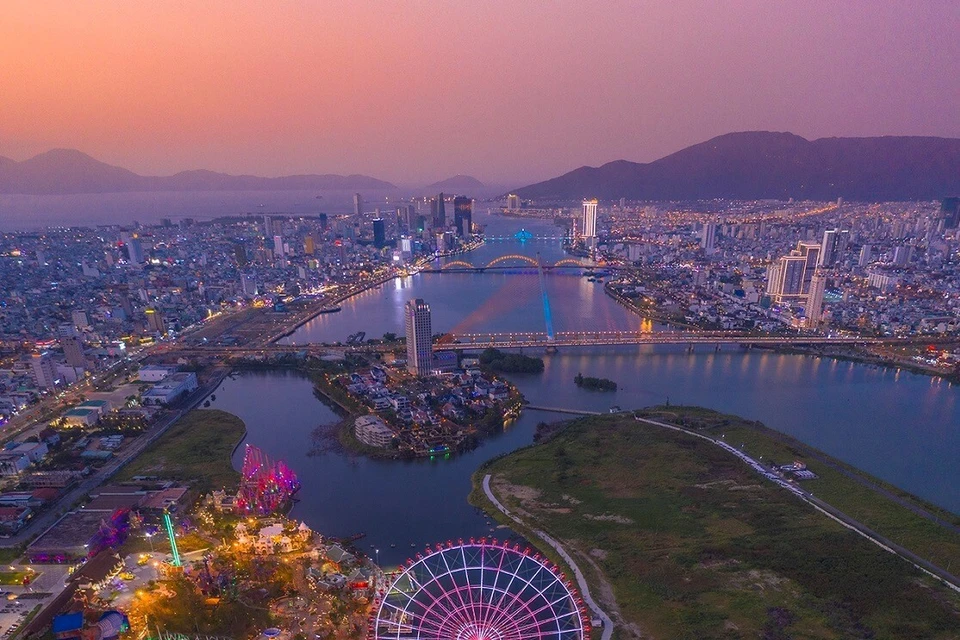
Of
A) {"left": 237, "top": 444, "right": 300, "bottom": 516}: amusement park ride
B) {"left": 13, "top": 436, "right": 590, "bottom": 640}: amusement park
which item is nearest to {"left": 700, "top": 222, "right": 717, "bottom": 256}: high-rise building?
{"left": 237, "top": 444, "right": 300, "bottom": 516}: amusement park ride

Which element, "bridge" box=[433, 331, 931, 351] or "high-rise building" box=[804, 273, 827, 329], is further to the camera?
"high-rise building" box=[804, 273, 827, 329]

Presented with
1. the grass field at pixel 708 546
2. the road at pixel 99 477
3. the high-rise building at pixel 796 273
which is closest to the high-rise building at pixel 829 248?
the high-rise building at pixel 796 273

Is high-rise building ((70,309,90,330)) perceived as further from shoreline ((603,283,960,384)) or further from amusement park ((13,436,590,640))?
shoreline ((603,283,960,384))

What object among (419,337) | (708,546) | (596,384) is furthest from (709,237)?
(708,546)

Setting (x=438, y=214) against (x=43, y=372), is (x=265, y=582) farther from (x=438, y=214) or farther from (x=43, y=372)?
(x=438, y=214)

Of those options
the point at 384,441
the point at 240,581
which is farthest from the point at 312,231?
the point at 240,581

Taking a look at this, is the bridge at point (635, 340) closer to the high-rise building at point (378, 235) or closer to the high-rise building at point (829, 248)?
the high-rise building at point (829, 248)
